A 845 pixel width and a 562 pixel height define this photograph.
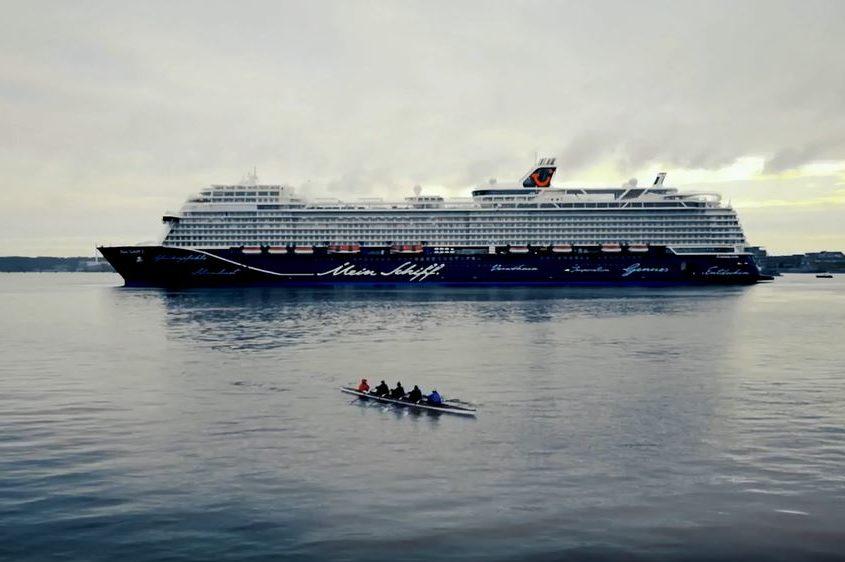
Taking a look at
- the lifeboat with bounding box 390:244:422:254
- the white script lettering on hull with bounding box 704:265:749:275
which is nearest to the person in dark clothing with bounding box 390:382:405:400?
the lifeboat with bounding box 390:244:422:254

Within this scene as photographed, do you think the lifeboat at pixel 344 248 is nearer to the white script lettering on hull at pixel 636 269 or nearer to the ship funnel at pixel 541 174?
the ship funnel at pixel 541 174

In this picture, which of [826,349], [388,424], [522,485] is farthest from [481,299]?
[522,485]

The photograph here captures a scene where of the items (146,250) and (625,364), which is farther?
(146,250)

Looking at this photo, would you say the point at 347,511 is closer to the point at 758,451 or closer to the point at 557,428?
the point at 557,428

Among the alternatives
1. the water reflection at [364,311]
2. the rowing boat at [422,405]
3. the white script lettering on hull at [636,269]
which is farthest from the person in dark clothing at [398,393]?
the white script lettering on hull at [636,269]

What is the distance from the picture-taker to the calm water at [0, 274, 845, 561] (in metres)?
17.8

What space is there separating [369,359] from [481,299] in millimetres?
57291

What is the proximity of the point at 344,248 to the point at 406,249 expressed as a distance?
11.1 metres

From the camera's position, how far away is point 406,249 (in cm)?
13938

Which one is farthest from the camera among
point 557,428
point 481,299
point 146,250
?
point 146,250

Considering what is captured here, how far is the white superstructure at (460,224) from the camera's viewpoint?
140 meters

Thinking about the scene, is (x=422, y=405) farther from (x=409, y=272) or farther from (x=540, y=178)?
(x=540, y=178)

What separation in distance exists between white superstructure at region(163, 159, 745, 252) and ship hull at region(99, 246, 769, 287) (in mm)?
2776

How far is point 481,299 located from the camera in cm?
10369
